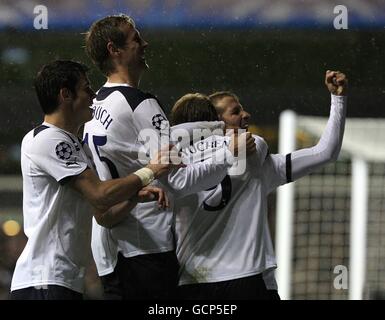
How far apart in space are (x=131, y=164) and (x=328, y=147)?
0.66 metres

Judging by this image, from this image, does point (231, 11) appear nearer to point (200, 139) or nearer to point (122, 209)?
A: point (200, 139)

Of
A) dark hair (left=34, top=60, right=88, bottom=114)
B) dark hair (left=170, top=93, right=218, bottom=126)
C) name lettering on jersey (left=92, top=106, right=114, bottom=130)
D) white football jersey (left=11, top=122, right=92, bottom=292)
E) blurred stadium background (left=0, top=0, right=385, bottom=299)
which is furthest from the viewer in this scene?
blurred stadium background (left=0, top=0, right=385, bottom=299)

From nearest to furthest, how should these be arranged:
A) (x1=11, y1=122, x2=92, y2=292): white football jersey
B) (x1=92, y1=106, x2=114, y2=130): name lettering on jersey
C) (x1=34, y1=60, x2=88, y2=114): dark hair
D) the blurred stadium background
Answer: (x1=11, y1=122, x2=92, y2=292): white football jersey → (x1=34, y1=60, x2=88, y2=114): dark hair → (x1=92, y1=106, x2=114, y2=130): name lettering on jersey → the blurred stadium background

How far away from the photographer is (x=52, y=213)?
→ 3279mm

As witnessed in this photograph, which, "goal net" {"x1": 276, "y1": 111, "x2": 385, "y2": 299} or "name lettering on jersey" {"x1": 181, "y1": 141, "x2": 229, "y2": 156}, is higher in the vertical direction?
"name lettering on jersey" {"x1": 181, "y1": 141, "x2": 229, "y2": 156}

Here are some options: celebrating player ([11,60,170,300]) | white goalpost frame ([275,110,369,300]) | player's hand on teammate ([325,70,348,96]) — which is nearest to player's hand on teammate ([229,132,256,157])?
celebrating player ([11,60,170,300])

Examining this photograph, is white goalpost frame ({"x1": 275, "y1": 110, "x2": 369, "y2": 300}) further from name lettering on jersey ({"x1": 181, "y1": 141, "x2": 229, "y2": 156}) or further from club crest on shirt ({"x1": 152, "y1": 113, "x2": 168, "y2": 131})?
club crest on shirt ({"x1": 152, "y1": 113, "x2": 168, "y2": 131})

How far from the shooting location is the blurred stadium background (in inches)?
161

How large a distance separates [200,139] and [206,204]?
21 centimetres

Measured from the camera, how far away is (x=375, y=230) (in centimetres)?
579

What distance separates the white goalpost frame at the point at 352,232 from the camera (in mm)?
5426

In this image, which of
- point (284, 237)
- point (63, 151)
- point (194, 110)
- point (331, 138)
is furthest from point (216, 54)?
point (284, 237)

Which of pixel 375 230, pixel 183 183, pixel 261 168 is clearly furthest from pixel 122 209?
pixel 375 230

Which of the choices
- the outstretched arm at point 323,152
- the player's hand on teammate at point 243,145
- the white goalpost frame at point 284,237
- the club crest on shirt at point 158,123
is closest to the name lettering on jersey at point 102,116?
the club crest on shirt at point 158,123
